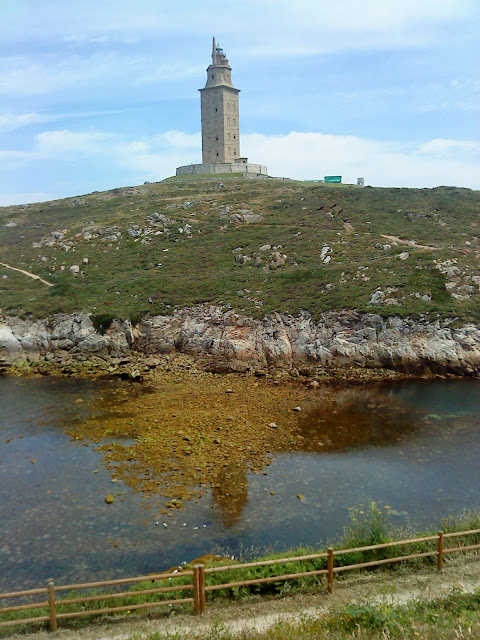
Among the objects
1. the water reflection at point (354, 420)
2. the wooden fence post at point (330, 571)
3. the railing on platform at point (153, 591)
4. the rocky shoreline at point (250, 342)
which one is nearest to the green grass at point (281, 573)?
the railing on platform at point (153, 591)

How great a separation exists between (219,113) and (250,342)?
80.0 m

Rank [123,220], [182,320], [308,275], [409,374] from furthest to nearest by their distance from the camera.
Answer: [123,220] < [308,275] < [182,320] < [409,374]

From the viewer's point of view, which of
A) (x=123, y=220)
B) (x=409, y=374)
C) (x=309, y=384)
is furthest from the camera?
(x=123, y=220)

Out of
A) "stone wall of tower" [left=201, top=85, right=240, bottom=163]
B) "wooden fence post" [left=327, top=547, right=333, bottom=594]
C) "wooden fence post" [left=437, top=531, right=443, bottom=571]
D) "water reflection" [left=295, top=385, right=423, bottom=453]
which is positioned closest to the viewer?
"wooden fence post" [left=327, top=547, right=333, bottom=594]

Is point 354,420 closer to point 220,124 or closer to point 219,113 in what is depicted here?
point 220,124

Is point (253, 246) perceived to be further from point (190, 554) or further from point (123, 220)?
point (190, 554)

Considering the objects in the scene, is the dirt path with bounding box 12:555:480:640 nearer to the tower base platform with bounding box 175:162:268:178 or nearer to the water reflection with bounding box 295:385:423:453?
the water reflection with bounding box 295:385:423:453

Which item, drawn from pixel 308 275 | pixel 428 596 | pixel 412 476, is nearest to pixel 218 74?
pixel 308 275

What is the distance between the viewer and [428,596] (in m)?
13.0

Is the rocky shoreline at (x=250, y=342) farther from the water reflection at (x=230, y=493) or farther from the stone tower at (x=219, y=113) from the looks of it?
the stone tower at (x=219, y=113)

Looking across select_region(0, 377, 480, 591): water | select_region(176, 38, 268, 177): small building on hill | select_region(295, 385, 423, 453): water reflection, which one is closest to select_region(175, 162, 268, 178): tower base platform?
select_region(176, 38, 268, 177): small building on hill

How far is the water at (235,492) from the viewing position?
18094 mm

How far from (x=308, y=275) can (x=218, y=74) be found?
7444 cm

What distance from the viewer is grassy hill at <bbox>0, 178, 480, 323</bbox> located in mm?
49594
